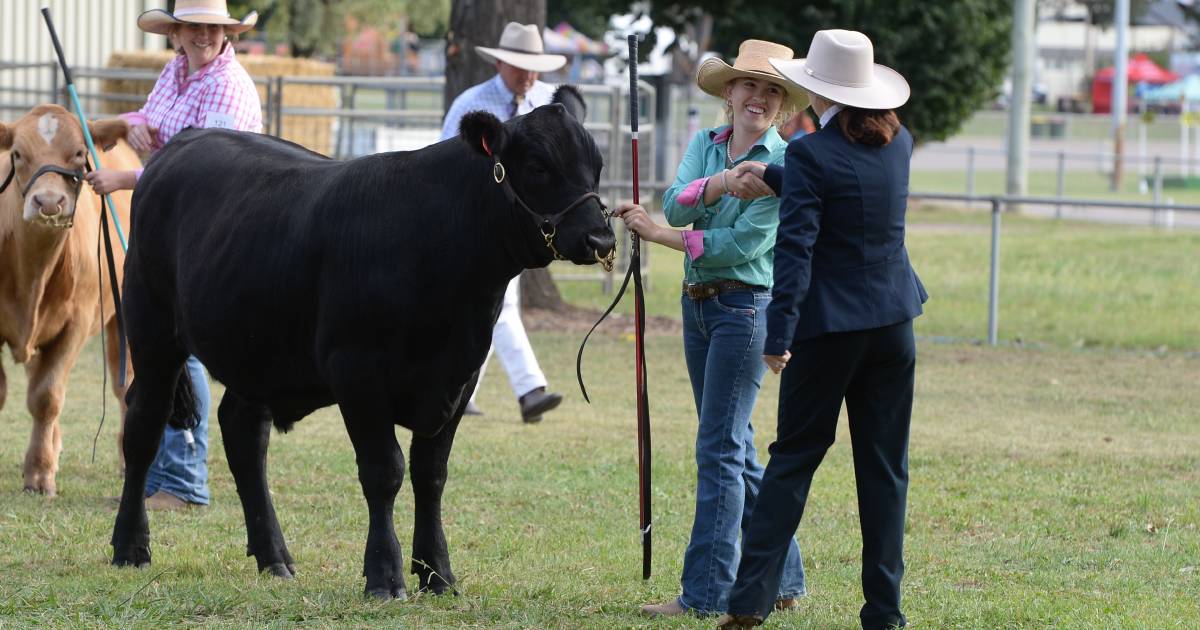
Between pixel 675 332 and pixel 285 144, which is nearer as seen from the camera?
pixel 285 144

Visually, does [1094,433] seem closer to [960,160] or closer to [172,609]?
[172,609]

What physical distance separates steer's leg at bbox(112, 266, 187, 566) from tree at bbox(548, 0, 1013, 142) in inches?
873

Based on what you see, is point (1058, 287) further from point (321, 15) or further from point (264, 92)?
point (321, 15)

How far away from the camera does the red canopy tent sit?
192 ft

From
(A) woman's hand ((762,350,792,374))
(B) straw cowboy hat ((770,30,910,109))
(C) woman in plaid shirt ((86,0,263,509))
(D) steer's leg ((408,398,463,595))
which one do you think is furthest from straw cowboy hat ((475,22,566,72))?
(A) woman's hand ((762,350,792,374))

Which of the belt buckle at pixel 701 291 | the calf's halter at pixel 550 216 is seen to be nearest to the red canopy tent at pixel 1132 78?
the belt buckle at pixel 701 291

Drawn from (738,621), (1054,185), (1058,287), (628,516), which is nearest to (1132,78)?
(1054,185)

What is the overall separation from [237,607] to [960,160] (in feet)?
138

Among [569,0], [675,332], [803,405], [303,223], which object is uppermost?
[569,0]

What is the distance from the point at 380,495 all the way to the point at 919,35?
24.6 metres

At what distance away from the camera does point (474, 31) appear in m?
14.1

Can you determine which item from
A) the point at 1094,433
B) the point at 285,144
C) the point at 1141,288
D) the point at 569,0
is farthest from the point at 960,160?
the point at 285,144

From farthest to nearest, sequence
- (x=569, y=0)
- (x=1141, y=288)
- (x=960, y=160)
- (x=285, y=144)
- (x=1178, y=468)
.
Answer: (x=960, y=160) < (x=569, y=0) < (x=1141, y=288) < (x=1178, y=468) < (x=285, y=144)

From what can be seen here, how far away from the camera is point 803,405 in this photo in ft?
16.2
